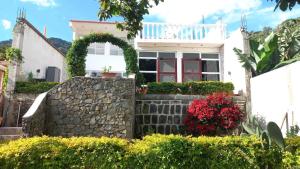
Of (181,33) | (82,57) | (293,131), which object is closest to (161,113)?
(82,57)

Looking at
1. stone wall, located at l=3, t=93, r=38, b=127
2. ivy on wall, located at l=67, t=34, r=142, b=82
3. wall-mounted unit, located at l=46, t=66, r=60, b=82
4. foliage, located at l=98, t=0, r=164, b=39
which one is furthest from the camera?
wall-mounted unit, located at l=46, t=66, r=60, b=82

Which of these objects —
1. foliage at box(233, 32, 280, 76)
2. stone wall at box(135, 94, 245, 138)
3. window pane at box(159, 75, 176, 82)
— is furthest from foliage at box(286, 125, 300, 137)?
window pane at box(159, 75, 176, 82)

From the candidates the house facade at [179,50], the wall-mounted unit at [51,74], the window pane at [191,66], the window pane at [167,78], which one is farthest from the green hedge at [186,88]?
the wall-mounted unit at [51,74]

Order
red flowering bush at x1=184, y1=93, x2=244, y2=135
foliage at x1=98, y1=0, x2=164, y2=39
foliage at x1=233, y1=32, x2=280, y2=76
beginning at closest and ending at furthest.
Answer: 1. foliage at x1=98, y1=0, x2=164, y2=39
2. red flowering bush at x1=184, y1=93, x2=244, y2=135
3. foliage at x1=233, y1=32, x2=280, y2=76

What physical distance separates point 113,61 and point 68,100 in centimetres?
1101

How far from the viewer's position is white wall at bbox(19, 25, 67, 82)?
1838 cm

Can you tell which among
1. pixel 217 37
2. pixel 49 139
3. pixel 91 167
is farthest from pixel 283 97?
pixel 217 37

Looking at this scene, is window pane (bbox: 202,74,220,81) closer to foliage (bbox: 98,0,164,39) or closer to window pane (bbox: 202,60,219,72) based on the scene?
window pane (bbox: 202,60,219,72)

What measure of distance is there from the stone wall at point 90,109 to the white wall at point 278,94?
475 centimetres

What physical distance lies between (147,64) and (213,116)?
928 centimetres

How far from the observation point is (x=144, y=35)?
825 inches

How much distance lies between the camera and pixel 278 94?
9906mm

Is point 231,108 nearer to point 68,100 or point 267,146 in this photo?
point 267,146

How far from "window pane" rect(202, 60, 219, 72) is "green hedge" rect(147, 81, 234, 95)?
486cm
